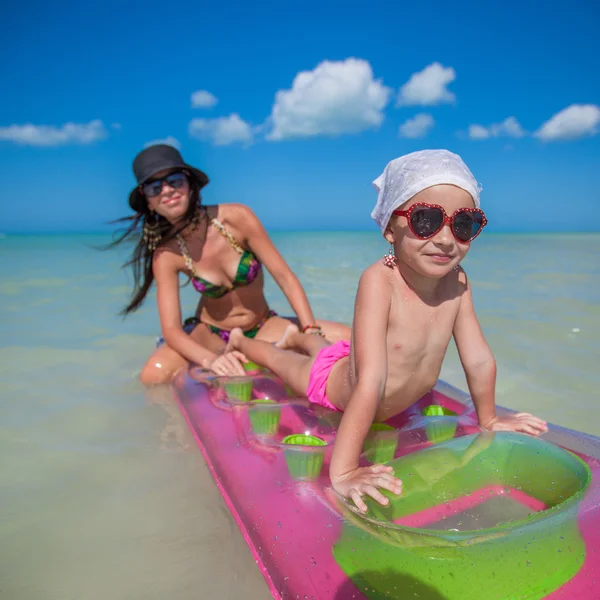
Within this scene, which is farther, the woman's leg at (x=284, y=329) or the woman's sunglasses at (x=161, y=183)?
the woman's leg at (x=284, y=329)

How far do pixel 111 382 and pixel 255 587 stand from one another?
2.22 meters

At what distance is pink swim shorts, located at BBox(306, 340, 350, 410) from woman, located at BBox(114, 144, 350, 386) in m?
0.74

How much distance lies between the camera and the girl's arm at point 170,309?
124 inches

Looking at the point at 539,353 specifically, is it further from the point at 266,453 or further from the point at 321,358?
the point at 266,453

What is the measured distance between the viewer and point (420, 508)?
1513mm

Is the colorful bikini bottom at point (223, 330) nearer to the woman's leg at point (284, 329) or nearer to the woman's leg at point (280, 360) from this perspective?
the woman's leg at point (284, 329)

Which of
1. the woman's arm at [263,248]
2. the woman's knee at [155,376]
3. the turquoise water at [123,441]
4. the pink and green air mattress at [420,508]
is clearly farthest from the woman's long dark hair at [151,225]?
the pink and green air mattress at [420,508]

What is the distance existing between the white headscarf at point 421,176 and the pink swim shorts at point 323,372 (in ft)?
2.37

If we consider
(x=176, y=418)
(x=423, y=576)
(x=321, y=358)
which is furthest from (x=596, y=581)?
(x=176, y=418)

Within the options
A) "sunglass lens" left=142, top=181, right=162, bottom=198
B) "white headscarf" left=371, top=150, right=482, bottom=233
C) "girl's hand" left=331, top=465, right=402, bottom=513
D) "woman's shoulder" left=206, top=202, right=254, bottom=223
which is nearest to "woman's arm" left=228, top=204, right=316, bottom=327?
"woman's shoulder" left=206, top=202, right=254, bottom=223

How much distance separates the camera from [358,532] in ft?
4.35

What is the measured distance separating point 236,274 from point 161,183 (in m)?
0.72

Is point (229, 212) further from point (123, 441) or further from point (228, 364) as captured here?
point (123, 441)

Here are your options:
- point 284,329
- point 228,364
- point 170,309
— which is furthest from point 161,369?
point 284,329
